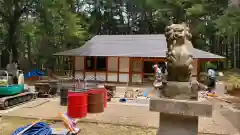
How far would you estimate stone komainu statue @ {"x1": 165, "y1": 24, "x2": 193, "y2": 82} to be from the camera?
4.03 meters

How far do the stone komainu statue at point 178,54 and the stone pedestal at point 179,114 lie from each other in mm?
459

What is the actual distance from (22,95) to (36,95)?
5.04 ft

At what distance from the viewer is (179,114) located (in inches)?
152

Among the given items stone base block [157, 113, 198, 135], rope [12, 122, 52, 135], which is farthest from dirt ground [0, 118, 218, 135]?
stone base block [157, 113, 198, 135]

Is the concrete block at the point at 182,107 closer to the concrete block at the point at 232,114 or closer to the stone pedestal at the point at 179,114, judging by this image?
the stone pedestal at the point at 179,114

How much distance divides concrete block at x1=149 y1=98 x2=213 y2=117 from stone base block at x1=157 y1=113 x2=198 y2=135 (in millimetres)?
218

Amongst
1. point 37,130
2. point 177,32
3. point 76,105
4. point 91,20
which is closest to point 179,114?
point 177,32

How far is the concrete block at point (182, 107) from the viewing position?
3.77 meters

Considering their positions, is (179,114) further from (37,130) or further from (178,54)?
(37,130)

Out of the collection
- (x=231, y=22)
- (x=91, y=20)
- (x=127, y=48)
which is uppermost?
(x=91, y=20)

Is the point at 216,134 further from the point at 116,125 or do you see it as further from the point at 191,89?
the point at 191,89

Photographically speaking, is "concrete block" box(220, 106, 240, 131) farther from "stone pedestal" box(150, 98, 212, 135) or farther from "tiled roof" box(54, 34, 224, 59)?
"tiled roof" box(54, 34, 224, 59)

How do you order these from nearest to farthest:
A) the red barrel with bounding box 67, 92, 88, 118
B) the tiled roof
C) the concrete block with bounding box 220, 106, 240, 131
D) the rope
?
the rope < the concrete block with bounding box 220, 106, 240, 131 < the red barrel with bounding box 67, 92, 88, 118 < the tiled roof

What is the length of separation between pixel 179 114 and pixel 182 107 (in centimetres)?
13
